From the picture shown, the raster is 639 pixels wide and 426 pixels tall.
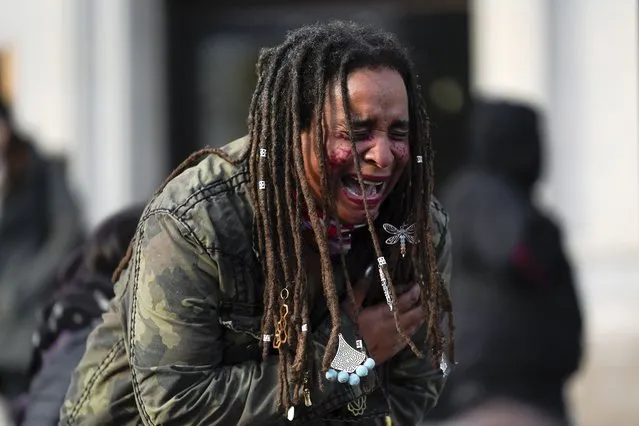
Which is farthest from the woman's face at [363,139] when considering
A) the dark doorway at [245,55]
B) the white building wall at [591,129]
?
the dark doorway at [245,55]

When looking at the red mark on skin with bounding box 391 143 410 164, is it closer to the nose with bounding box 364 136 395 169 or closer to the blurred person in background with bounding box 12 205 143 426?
the nose with bounding box 364 136 395 169

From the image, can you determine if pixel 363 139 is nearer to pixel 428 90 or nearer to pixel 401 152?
pixel 401 152

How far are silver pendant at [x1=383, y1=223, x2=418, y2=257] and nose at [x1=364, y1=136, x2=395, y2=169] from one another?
150mm

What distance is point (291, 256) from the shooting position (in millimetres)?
2396

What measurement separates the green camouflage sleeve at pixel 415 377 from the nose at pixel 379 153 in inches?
11.8

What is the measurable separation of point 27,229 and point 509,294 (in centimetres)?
380

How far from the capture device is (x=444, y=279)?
8.61 ft

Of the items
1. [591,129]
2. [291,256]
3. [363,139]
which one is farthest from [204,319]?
[591,129]

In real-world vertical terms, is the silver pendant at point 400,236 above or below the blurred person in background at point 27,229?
above

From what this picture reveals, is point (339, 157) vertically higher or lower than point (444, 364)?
higher

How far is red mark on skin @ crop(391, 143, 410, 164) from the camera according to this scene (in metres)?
2.40

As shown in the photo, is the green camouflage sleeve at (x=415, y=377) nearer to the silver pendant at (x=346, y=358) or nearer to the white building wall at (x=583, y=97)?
the silver pendant at (x=346, y=358)

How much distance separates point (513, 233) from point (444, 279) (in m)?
2.68

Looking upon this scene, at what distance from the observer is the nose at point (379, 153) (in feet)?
7.72
